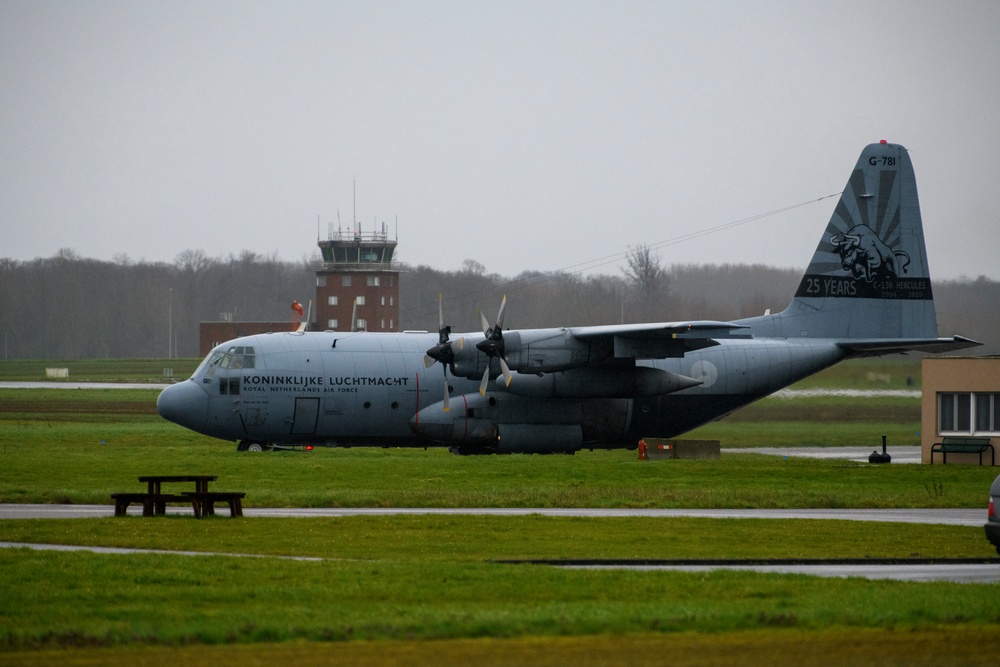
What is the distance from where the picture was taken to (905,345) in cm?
3788

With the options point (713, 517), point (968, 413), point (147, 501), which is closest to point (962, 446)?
point (968, 413)

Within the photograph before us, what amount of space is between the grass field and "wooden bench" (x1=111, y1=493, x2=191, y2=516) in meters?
1.03

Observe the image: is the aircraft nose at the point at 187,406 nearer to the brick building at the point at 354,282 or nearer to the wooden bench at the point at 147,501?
the wooden bench at the point at 147,501

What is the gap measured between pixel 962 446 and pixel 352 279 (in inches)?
2466

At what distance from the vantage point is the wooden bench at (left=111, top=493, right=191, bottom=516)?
22859 millimetres

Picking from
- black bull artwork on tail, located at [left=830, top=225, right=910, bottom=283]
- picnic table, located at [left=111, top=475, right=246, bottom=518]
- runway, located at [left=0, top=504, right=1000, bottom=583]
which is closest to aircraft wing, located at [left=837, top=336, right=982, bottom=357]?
black bull artwork on tail, located at [left=830, top=225, right=910, bottom=283]

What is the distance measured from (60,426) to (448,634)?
42353mm

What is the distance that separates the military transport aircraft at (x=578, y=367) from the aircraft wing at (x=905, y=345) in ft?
0.19

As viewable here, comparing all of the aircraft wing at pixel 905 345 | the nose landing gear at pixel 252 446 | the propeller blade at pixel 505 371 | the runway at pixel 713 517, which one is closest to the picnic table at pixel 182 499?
the runway at pixel 713 517

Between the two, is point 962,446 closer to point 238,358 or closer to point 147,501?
point 238,358

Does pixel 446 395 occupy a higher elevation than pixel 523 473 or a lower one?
higher

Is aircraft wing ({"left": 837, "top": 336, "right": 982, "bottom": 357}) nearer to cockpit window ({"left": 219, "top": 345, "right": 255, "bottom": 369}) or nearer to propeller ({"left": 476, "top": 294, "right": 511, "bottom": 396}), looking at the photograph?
propeller ({"left": 476, "top": 294, "right": 511, "bottom": 396})

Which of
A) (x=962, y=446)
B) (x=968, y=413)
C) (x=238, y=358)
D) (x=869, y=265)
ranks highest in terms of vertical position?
(x=869, y=265)

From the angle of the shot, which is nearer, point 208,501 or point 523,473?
point 208,501
